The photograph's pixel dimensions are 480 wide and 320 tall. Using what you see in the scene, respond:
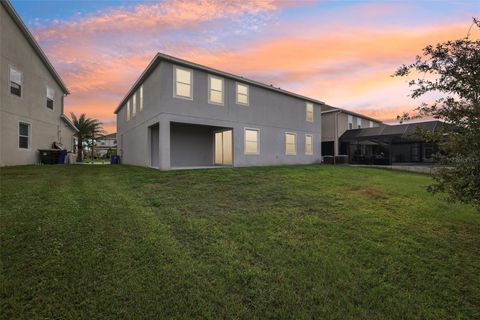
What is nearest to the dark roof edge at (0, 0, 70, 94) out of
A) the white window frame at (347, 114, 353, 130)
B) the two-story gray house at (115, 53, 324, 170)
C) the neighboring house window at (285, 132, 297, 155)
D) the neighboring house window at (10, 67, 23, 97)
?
the neighboring house window at (10, 67, 23, 97)

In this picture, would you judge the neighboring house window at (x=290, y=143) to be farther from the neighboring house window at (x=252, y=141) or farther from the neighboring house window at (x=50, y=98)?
the neighboring house window at (x=50, y=98)

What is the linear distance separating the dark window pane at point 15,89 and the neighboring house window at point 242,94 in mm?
11963

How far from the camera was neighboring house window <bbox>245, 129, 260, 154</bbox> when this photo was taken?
53.2ft

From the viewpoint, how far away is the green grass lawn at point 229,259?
2791mm

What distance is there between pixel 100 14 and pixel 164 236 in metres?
11.2

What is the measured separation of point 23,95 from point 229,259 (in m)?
16.7

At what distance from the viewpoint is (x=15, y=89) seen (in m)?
13.5

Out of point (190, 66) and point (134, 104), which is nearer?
point (190, 66)

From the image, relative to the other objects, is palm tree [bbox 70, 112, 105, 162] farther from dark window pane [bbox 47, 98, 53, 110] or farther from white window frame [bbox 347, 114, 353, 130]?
white window frame [bbox 347, 114, 353, 130]

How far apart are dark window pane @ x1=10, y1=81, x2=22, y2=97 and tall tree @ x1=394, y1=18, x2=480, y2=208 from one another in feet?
56.4

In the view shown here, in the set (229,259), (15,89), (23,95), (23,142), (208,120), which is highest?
(15,89)

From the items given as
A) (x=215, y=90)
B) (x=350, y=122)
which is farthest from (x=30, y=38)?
(x=350, y=122)

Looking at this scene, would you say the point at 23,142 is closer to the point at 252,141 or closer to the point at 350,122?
the point at 252,141

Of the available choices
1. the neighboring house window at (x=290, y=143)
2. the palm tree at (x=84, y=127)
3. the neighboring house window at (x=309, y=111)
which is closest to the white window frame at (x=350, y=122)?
the neighboring house window at (x=309, y=111)
